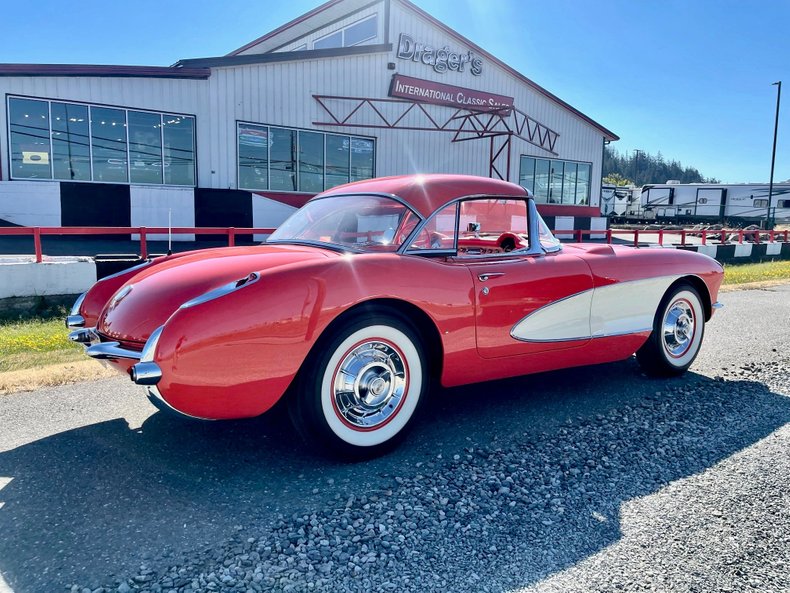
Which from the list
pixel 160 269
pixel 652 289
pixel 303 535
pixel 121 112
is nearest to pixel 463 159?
pixel 121 112

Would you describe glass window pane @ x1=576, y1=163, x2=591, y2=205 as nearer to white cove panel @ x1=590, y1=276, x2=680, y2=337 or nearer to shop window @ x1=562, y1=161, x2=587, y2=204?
shop window @ x1=562, y1=161, x2=587, y2=204

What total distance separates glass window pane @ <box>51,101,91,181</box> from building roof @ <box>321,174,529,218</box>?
469 inches

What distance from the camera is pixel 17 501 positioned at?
8.45 feet

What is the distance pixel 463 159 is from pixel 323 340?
1781 centimetres

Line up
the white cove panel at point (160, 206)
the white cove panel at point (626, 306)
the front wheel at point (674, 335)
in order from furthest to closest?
the white cove panel at point (160, 206), the front wheel at point (674, 335), the white cove panel at point (626, 306)

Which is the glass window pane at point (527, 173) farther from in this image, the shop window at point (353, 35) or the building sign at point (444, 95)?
the shop window at point (353, 35)

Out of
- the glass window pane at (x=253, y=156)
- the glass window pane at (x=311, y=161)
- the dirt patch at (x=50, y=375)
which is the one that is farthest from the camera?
the glass window pane at (x=311, y=161)

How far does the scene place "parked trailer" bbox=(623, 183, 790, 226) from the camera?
126 ft

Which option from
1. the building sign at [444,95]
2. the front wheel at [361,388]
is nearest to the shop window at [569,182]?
the building sign at [444,95]

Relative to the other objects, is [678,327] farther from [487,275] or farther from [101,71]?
[101,71]

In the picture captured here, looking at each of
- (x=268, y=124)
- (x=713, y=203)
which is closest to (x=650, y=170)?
(x=713, y=203)

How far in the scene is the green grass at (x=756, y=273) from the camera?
12.0m

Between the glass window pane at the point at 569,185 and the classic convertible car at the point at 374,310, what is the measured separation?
2004 cm

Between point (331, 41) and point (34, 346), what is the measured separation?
1797 centimetres
